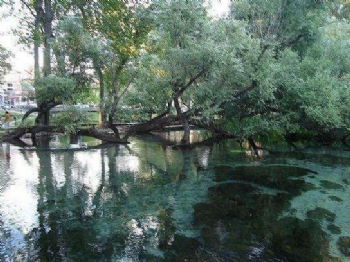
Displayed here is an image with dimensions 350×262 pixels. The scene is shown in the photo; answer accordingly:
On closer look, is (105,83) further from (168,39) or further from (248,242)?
(248,242)

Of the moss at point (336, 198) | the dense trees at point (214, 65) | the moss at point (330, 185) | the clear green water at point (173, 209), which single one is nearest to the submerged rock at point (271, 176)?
A: the clear green water at point (173, 209)

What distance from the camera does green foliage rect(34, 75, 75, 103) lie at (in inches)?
537

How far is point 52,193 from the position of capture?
288 inches

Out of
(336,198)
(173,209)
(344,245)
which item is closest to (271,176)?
(336,198)

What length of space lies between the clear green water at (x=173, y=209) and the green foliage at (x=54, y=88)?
3555mm

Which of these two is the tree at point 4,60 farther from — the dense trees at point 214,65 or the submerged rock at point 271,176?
the submerged rock at point 271,176

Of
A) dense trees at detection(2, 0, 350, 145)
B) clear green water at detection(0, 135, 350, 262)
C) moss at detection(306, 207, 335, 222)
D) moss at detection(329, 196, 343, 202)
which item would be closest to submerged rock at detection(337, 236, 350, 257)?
clear green water at detection(0, 135, 350, 262)

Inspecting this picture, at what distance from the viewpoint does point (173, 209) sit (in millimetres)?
6461

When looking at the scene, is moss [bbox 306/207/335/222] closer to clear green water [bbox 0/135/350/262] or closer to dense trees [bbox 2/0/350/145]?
clear green water [bbox 0/135/350/262]

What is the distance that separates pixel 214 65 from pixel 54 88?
278 inches

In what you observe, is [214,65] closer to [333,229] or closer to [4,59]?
[333,229]

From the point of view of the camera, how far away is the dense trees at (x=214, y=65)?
37.1ft

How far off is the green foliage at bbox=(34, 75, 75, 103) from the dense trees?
5 cm

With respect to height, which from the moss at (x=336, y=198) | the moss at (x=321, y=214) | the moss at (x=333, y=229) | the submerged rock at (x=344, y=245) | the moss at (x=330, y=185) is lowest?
the submerged rock at (x=344, y=245)
